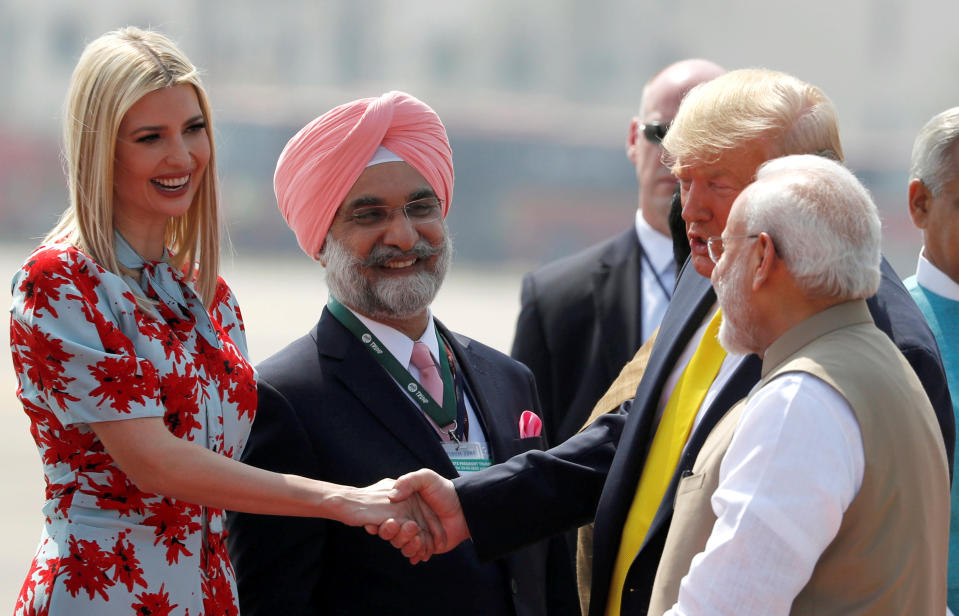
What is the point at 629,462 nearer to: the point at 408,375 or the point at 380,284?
the point at 408,375

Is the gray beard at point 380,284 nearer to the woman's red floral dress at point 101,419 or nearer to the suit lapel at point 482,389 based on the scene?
the suit lapel at point 482,389

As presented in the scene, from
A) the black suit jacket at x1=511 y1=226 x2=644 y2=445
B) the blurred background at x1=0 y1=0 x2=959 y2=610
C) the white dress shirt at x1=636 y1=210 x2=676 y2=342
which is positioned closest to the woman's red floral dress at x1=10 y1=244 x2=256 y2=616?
the black suit jacket at x1=511 y1=226 x2=644 y2=445

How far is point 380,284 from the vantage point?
3359 millimetres

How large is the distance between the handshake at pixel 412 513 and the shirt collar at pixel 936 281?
5.42ft

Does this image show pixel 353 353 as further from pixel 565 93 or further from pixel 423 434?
pixel 565 93

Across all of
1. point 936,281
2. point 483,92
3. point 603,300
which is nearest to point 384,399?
point 936,281

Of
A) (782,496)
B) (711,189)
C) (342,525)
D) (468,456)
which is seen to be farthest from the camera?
(468,456)

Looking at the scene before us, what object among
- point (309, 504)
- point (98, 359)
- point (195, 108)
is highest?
point (195, 108)

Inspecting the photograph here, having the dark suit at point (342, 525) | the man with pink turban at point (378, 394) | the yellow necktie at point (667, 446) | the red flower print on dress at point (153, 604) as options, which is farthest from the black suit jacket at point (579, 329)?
the red flower print on dress at point (153, 604)

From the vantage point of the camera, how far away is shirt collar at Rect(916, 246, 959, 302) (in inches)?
144

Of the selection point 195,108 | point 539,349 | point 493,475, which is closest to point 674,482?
point 493,475

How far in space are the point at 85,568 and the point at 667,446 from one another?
137 cm

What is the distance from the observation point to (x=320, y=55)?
43.6 metres

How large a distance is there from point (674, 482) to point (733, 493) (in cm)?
64
